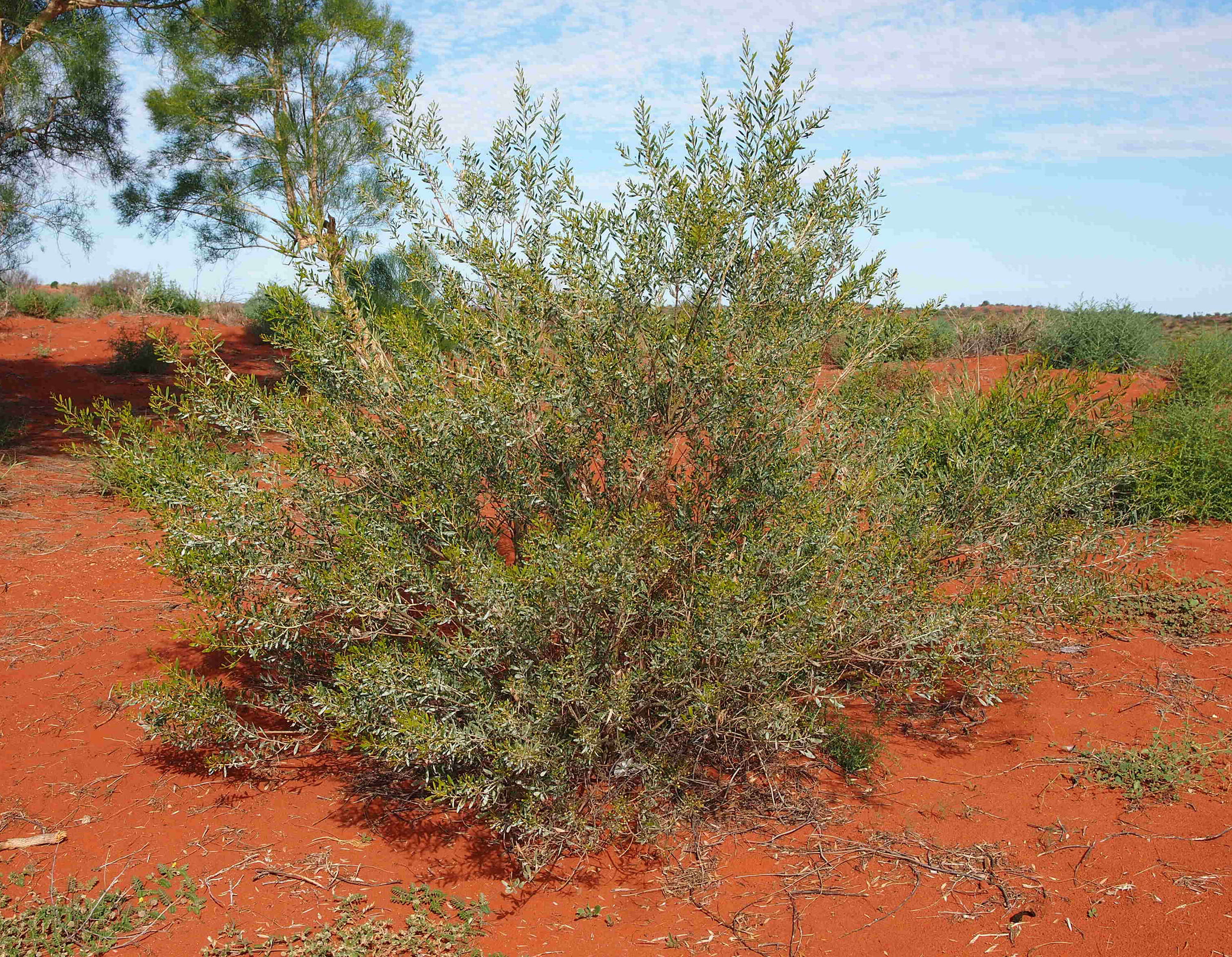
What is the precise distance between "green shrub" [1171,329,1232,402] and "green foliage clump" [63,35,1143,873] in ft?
19.2

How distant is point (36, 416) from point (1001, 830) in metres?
12.5

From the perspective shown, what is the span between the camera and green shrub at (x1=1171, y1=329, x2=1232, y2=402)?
8.84 meters

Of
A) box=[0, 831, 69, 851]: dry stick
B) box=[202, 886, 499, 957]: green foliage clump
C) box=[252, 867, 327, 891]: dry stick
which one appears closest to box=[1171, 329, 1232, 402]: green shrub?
box=[202, 886, 499, 957]: green foliage clump

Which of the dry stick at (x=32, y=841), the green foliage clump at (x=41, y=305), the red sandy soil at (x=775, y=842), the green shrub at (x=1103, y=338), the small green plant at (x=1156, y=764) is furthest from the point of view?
the green foliage clump at (x=41, y=305)

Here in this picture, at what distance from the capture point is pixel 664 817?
3.82 metres

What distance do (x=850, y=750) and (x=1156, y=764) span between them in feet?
4.36

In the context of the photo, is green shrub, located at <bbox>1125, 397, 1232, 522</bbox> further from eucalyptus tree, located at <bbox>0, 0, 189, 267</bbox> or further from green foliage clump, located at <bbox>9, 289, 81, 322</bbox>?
green foliage clump, located at <bbox>9, 289, 81, 322</bbox>

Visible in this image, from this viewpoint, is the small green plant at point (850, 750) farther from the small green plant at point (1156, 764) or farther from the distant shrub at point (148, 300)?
the distant shrub at point (148, 300)

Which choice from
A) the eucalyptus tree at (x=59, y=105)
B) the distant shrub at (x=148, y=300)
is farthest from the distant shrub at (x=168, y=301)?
the eucalyptus tree at (x=59, y=105)

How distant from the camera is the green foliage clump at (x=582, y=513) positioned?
339cm

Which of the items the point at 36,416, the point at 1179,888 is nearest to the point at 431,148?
the point at 1179,888

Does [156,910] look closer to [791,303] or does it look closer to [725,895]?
[725,895]

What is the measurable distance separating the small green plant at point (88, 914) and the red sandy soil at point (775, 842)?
0.07m

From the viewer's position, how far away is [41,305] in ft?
61.6
